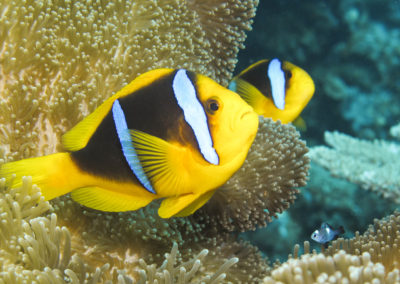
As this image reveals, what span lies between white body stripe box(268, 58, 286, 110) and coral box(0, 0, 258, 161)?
0.60 meters

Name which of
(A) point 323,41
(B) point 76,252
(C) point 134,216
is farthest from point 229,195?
(A) point 323,41

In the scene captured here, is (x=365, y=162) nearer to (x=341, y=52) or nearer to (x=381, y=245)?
(x=341, y=52)

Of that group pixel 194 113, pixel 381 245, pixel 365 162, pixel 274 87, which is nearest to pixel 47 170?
pixel 194 113

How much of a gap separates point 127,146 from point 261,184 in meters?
0.90

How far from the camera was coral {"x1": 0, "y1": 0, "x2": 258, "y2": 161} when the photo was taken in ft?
5.49

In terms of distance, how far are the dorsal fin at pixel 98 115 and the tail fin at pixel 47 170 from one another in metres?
0.06

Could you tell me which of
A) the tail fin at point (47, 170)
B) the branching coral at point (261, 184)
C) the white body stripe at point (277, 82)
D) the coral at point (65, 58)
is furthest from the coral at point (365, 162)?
the tail fin at point (47, 170)

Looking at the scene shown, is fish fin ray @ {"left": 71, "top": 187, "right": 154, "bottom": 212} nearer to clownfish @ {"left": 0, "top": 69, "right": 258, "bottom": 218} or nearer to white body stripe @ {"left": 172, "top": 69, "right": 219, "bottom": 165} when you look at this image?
clownfish @ {"left": 0, "top": 69, "right": 258, "bottom": 218}

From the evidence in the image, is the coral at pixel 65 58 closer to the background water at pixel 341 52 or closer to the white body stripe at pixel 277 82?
the white body stripe at pixel 277 82

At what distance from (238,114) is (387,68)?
4627 mm

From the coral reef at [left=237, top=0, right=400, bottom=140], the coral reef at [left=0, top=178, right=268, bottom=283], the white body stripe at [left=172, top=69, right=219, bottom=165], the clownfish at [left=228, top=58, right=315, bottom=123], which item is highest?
the coral reef at [left=237, top=0, right=400, bottom=140]

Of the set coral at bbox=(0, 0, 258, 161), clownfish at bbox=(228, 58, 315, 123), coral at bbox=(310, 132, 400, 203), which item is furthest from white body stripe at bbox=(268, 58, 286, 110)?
coral at bbox=(310, 132, 400, 203)

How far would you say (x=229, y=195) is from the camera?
186 centimetres

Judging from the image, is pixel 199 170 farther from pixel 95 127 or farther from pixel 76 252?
pixel 76 252
